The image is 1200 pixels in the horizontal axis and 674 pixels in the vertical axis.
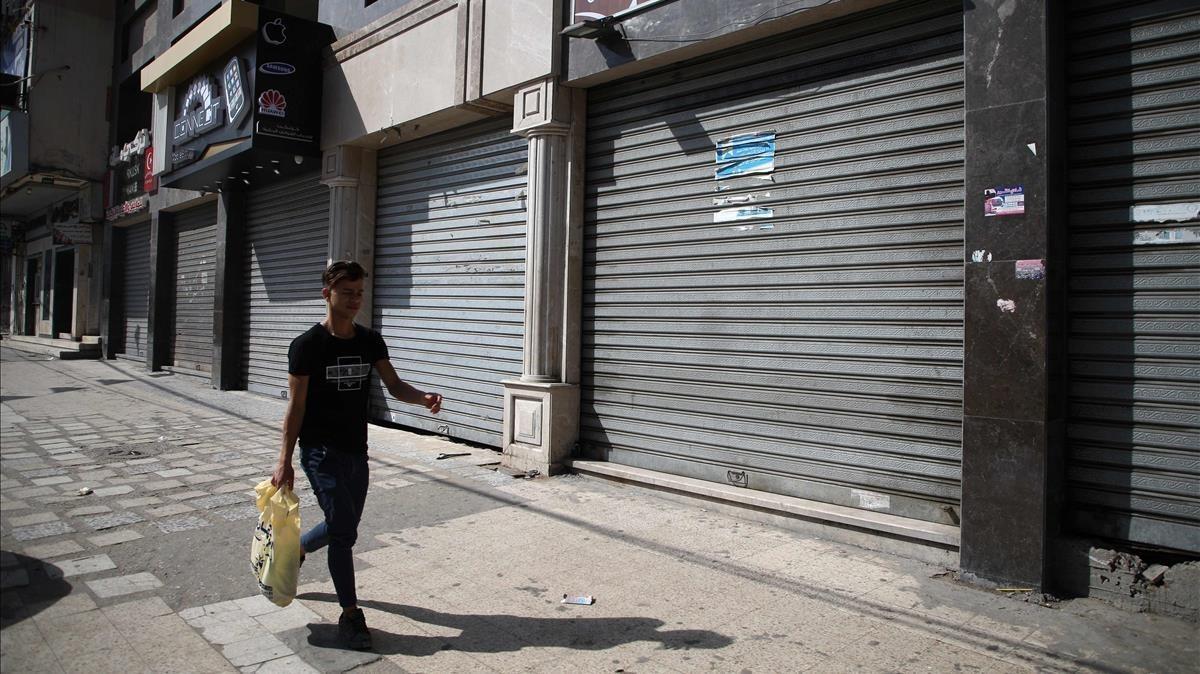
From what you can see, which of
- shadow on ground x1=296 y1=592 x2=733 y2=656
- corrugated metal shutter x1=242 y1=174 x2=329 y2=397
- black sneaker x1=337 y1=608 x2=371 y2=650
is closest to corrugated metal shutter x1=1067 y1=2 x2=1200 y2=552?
shadow on ground x1=296 y1=592 x2=733 y2=656

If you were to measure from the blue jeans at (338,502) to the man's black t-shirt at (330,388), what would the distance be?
0.06 metres

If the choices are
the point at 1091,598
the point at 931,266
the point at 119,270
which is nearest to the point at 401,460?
the point at 931,266

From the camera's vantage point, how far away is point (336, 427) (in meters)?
3.70

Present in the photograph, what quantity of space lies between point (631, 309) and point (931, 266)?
9.41 feet

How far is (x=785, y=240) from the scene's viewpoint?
5953mm

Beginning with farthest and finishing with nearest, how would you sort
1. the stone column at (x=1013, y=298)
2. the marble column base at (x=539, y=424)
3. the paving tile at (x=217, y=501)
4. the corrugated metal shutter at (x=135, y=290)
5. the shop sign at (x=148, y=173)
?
the corrugated metal shutter at (x=135, y=290) < the shop sign at (x=148, y=173) < the marble column base at (x=539, y=424) < the paving tile at (x=217, y=501) < the stone column at (x=1013, y=298)

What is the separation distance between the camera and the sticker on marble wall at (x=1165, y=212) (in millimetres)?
4203

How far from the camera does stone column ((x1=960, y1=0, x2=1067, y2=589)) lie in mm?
4301

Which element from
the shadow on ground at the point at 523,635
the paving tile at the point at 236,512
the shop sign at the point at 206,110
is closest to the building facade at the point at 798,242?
the shop sign at the point at 206,110

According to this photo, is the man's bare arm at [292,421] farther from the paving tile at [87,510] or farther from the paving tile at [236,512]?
the paving tile at [87,510]

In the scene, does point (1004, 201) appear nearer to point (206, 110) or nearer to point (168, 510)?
point (168, 510)

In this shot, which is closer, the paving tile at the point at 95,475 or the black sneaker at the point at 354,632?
the black sneaker at the point at 354,632

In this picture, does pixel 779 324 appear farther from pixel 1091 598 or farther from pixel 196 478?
pixel 196 478

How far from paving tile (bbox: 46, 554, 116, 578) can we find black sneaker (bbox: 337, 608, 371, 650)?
1.93m
